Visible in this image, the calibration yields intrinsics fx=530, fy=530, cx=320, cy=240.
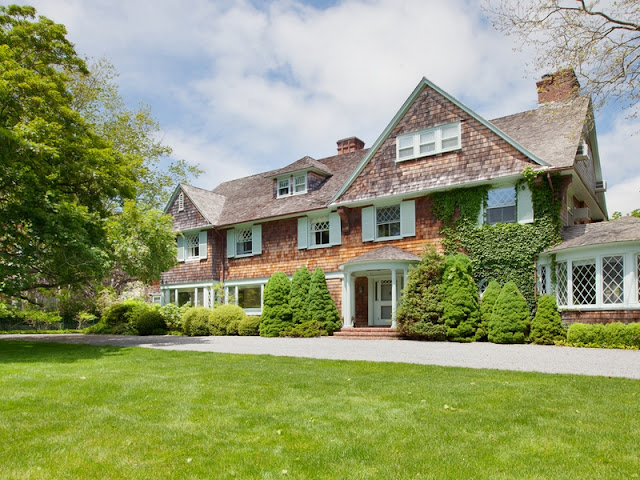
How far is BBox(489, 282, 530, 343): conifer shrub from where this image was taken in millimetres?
15992

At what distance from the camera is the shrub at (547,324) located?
Answer: 51.0 ft

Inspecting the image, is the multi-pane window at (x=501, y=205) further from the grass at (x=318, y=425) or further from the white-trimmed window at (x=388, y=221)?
the grass at (x=318, y=425)

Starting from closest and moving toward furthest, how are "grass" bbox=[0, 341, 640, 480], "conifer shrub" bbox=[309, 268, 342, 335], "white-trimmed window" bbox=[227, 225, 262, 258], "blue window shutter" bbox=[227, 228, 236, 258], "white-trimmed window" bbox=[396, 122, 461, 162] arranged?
"grass" bbox=[0, 341, 640, 480], "white-trimmed window" bbox=[396, 122, 461, 162], "conifer shrub" bbox=[309, 268, 342, 335], "white-trimmed window" bbox=[227, 225, 262, 258], "blue window shutter" bbox=[227, 228, 236, 258]

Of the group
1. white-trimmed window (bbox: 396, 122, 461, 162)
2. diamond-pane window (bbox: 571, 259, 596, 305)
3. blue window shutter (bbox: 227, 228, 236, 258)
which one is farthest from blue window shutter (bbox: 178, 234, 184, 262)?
diamond-pane window (bbox: 571, 259, 596, 305)

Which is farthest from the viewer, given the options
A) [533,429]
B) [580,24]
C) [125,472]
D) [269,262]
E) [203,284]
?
[203,284]

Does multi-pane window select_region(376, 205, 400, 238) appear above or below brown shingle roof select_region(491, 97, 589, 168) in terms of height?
below

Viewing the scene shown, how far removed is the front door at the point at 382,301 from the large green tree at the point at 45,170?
10.4 m

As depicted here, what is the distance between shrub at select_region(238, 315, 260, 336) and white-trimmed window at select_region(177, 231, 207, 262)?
6511 mm

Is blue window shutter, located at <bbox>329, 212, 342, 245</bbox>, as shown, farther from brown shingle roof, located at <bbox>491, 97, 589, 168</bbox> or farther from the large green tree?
the large green tree

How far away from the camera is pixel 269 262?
24641 millimetres

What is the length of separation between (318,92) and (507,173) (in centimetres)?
687

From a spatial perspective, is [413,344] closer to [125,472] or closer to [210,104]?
[210,104]

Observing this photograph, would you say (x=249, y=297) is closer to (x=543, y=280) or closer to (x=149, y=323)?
(x=149, y=323)

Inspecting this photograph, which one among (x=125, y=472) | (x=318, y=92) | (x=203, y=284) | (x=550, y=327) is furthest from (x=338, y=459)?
(x=203, y=284)
